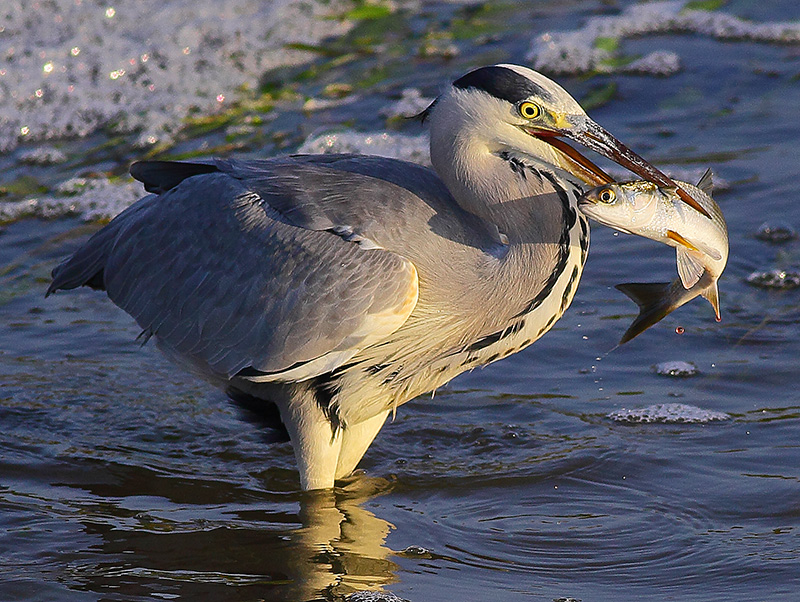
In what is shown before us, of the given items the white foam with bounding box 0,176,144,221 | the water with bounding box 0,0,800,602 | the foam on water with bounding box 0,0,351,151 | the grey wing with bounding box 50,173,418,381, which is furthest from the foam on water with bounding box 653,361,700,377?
the foam on water with bounding box 0,0,351,151

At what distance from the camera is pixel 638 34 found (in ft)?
33.9

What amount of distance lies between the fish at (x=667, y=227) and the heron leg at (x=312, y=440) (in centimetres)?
129

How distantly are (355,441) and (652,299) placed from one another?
144cm

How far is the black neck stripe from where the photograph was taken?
4.22 metres

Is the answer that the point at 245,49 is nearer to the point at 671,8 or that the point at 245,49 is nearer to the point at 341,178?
the point at 671,8

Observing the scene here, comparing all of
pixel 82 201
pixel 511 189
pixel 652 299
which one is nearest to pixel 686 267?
pixel 652 299

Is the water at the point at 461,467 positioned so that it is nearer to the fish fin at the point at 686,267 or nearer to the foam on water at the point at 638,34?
the fish fin at the point at 686,267

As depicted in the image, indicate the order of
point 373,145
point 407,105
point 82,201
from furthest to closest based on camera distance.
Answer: point 407,105 → point 373,145 → point 82,201

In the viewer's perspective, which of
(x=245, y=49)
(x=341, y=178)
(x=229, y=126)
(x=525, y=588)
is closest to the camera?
(x=525, y=588)

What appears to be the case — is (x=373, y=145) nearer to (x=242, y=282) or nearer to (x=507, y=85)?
(x=242, y=282)

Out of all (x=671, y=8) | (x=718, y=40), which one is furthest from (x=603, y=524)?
(x=671, y=8)

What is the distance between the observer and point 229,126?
932 centimetres

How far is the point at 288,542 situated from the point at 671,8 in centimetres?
772

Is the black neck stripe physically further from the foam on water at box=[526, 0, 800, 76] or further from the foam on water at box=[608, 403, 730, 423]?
the foam on water at box=[526, 0, 800, 76]
